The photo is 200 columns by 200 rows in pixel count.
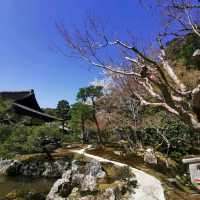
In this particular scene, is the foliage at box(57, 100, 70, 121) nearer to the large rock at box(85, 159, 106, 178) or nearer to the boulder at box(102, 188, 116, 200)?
the large rock at box(85, 159, 106, 178)

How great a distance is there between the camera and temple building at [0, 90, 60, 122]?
29.1m

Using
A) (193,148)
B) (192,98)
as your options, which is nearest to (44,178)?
(193,148)

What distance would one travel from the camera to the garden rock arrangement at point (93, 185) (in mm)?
12203

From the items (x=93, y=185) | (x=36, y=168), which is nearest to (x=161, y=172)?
(x=93, y=185)

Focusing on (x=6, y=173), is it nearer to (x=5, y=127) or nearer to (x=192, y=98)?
(x=5, y=127)

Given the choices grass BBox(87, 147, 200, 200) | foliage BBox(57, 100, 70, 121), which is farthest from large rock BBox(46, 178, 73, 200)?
foliage BBox(57, 100, 70, 121)

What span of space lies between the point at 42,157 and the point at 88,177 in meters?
11.3

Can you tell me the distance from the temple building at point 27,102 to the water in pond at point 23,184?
9167 mm

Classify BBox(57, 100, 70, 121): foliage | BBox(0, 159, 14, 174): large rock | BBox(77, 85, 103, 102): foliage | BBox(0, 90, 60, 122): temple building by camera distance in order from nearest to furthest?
BBox(0, 159, 14, 174): large rock → BBox(0, 90, 60, 122): temple building → BBox(77, 85, 103, 102): foliage → BBox(57, 100, 70, 121): foliage

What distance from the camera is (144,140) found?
28.3m

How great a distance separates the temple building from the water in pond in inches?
361

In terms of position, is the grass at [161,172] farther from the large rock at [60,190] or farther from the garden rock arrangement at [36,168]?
the large rock at [60,190]

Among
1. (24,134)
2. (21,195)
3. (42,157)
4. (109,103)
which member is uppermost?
(109,103)

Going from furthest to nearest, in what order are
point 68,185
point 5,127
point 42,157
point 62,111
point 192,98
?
1. point 62,111
2. point 42,157
3. point 5,127
4. point 68,185
5. point 192,98
